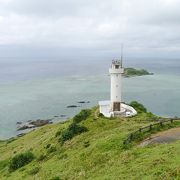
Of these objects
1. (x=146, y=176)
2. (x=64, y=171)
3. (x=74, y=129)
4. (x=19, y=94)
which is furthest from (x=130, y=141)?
(x=19, y=94)

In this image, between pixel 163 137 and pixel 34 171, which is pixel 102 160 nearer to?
pixel 163 137

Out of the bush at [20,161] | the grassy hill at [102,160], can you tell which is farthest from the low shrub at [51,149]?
the bush at [20,161]

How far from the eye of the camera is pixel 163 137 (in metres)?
27.4

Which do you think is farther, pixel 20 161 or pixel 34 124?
pixel 34 124

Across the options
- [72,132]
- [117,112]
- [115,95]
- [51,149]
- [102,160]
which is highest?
[115,95]

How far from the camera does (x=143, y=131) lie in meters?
29.8

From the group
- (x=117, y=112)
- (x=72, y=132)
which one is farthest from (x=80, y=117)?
(x=72, y=132)

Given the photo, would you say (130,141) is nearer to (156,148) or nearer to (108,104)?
(156,148)

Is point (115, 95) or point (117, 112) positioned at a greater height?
point (115, 95)

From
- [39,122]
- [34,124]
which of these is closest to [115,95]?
[34,124]

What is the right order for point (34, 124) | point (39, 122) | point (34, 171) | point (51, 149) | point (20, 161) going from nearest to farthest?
1. point (34, 171)
2. point (20, 161)
3. point (51, 149)
4. point (34, 124)
5. point (39, 122)

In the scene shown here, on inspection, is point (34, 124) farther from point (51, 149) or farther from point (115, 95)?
point (51, 149)

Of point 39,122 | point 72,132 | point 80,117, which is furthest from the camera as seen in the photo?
point 39,122

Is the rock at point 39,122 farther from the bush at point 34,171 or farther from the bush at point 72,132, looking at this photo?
the bush at point 34,171
